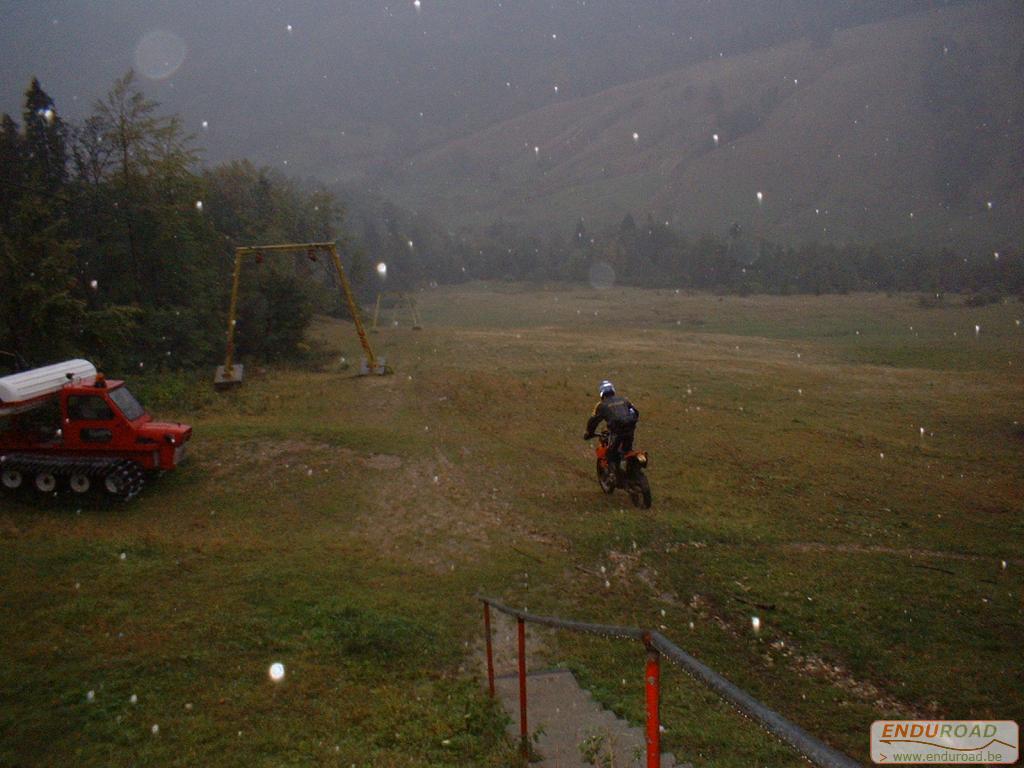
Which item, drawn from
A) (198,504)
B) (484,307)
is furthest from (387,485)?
(484,307)

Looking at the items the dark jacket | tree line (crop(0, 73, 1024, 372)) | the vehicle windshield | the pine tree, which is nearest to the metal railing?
the dark jacket

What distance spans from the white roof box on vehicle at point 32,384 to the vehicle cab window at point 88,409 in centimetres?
53

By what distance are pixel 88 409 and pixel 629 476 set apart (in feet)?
38.7

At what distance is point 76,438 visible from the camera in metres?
13.4

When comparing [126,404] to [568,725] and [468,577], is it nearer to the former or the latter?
[468,577]

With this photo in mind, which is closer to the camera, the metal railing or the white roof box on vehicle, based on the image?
the metal railing

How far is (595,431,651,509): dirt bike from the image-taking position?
44.2 ft

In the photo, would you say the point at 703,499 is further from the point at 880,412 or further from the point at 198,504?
the point at 880,412

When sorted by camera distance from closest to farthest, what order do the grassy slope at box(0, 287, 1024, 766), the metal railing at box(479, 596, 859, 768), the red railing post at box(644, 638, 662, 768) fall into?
the metal railing at box(479, 596, 859, 768) → the red railing post at box(644, 638, 662, 768) → the grassy slope at box(0, 287, 1024, 766)

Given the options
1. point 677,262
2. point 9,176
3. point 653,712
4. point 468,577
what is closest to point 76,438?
point 468,577

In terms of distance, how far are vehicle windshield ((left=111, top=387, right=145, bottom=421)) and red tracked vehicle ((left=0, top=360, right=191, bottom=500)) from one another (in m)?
0.03

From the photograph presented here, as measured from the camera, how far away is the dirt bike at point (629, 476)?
1348 centimetres

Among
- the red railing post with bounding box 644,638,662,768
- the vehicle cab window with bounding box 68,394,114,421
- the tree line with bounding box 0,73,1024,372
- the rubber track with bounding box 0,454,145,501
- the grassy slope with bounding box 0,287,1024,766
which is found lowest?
the grassy slope with bounding box 0,287,1024,766

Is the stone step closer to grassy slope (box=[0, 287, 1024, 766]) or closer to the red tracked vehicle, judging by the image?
grassy slope (box=[0, 287, 1024, 766])
